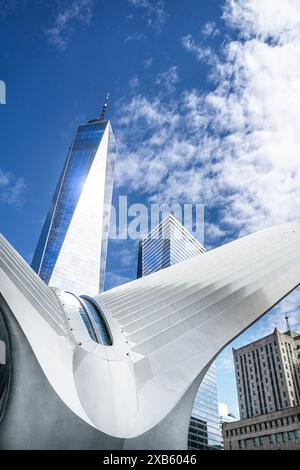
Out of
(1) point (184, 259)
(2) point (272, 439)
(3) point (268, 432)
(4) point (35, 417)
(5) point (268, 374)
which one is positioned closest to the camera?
(4) point (35, 417)

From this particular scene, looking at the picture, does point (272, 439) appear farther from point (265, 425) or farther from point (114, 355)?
point (114, 355)

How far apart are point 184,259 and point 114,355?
130 metres

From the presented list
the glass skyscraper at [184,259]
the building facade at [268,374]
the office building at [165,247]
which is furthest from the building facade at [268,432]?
the office building at [165,247]

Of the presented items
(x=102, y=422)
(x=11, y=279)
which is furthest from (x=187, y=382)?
(x=11, y=279)

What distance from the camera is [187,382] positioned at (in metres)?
11.1

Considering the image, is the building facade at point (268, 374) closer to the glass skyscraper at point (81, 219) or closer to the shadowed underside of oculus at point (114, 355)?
the glass skyscraper at point (81, 219)

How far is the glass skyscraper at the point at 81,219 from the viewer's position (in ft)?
387

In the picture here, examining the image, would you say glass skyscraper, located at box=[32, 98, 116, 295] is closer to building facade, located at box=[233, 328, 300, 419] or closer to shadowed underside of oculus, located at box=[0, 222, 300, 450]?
building facade, located at box=[233, 328, 300, 419]

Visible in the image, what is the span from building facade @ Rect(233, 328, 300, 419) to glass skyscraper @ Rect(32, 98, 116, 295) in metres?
54.9

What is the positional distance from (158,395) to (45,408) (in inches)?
135

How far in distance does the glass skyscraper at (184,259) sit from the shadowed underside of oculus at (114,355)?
7008 cm

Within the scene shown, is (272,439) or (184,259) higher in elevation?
(184,259)

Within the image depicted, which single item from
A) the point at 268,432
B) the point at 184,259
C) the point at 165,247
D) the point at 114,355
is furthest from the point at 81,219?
the point at 114,355

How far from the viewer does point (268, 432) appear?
170ft
